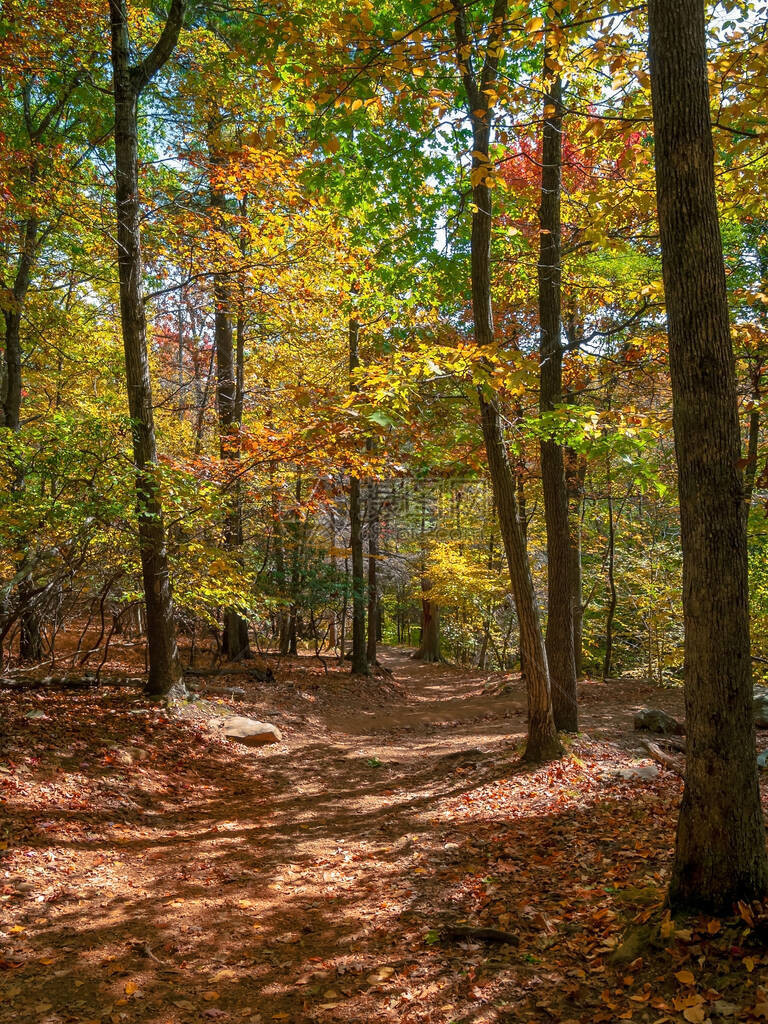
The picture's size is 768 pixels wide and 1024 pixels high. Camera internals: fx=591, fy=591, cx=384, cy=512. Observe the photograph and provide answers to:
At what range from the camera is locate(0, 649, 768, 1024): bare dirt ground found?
3092 mm

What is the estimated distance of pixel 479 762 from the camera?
7.64 meters

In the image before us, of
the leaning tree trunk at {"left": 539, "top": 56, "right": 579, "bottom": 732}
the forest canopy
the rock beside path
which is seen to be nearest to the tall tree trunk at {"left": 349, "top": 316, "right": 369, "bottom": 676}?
the forest canopy

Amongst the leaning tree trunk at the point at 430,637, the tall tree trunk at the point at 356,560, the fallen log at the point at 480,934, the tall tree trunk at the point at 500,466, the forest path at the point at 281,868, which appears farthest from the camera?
the leaning tree trunk at the point at 430,637

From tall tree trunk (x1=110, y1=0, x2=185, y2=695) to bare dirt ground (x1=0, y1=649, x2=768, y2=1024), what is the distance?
900mm

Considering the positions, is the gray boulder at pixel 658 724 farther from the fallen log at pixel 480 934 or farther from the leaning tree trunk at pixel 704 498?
the leaning tree trunk at pixel 704 498

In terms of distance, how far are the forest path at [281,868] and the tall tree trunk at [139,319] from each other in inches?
36.7

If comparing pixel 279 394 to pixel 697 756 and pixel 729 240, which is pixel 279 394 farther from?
pixel 697 756

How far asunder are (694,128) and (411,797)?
6.62 meters

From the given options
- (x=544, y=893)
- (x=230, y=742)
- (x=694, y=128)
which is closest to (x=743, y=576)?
(x=694, y=128)

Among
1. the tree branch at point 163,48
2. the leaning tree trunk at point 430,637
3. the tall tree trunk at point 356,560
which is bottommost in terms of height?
the leaning tree trunk at point 430,637

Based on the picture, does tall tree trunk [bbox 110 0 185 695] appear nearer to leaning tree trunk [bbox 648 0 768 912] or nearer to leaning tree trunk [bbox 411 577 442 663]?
leaning tree trunk [bbox 648 0 768 912]

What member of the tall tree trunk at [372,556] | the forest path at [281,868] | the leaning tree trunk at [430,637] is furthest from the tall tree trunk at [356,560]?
A: the leaning tree trunk at [430,637]

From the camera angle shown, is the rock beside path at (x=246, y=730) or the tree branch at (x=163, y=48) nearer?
the tree branch at (x=163, y=48)

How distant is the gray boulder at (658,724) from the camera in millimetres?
9055
